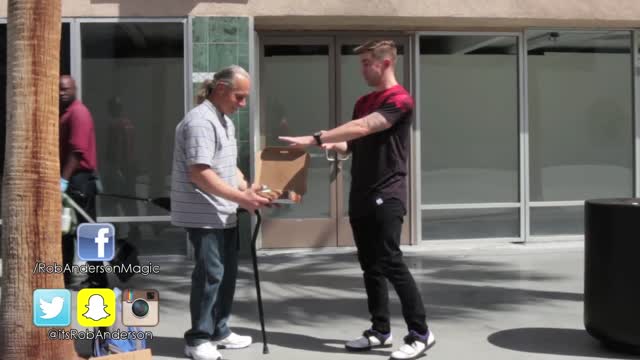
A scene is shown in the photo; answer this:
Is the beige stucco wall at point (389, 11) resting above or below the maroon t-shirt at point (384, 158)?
above

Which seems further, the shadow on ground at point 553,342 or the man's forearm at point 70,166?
the man's forearm at point 70,166

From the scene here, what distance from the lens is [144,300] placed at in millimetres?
4660

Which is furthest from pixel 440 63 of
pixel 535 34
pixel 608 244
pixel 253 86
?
pixel 608 244

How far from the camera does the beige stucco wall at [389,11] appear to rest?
9.56 metres

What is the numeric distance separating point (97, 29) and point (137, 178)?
172cm

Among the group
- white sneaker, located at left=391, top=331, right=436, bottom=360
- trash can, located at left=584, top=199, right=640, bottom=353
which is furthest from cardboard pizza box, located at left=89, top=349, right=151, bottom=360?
trash can, located at left=584, top=199, right=640, bottom=353

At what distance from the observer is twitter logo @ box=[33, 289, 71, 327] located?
15.1 feet

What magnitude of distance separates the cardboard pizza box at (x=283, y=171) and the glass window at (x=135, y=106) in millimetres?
4916

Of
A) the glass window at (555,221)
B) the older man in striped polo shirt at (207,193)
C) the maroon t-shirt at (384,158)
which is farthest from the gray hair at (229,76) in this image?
the glass window at (555,221)

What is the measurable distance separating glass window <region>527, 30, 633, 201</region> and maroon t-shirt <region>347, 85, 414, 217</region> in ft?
20.0

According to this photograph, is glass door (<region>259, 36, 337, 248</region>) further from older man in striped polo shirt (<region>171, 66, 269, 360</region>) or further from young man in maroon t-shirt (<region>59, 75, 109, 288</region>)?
older man in striped polo shirt (<region>171, 66, 269, 360</region>)

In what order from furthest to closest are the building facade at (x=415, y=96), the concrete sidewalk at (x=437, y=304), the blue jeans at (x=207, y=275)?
the building facade at (x=415, y=96), the concrete sidewalk at (x=437, y=304), the blue jeans at (x=207, y=275)

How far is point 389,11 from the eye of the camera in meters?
9.79

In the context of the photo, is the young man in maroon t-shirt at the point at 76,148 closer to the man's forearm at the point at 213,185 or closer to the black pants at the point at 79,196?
the black pants at the point at 79,196
